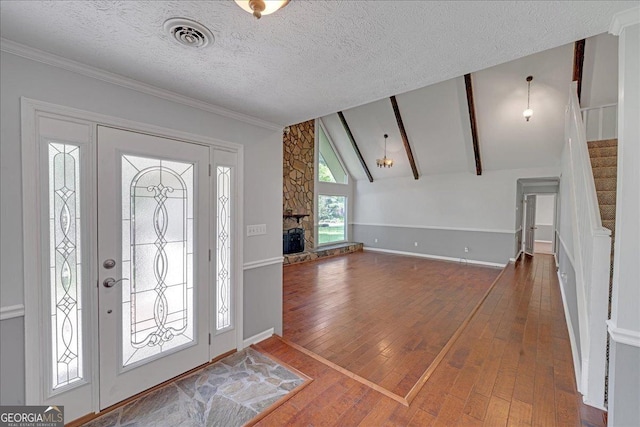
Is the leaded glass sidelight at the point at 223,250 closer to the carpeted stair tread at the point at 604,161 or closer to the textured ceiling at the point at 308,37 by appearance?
the textured ceiling at the point at 308,37

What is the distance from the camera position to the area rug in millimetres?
1859

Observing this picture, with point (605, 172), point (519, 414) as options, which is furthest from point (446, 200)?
point (519, 414)

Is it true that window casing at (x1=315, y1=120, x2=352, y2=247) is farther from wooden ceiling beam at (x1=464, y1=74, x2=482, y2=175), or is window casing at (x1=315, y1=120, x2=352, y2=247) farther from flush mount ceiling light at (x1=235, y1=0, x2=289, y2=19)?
flush mount ceiling light at (x1=235, y1=0, x2=289, y2=19)

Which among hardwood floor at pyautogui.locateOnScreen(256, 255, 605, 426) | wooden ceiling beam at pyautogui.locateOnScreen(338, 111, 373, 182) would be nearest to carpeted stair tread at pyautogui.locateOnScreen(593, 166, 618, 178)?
hardwood floor at pyautogui.locateOnScreen(256, 255, 605, 426)

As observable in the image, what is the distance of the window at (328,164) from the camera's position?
889 centimetres

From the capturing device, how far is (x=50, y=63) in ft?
5.61

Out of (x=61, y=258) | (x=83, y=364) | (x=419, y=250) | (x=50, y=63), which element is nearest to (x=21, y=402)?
(x=83, y=364)

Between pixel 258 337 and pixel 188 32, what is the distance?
2.78 m

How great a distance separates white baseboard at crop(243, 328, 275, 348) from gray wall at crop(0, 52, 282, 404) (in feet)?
0.33

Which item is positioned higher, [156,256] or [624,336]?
[156,256]

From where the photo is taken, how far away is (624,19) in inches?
53.3

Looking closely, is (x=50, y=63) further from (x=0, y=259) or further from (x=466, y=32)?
(x=466, y=32)

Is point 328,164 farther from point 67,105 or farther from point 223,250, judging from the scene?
point 67,105

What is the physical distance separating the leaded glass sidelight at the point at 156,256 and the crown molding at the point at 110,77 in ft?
1.77
